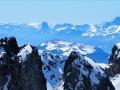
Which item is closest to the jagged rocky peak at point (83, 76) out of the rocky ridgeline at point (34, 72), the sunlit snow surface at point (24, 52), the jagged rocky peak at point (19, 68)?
the rocky ridgeline at point (34, 72)

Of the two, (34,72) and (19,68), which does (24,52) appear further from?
(19,68)

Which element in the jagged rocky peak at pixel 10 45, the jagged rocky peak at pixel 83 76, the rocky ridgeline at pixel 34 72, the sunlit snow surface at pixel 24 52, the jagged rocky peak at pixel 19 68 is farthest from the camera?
the jagged rocky peak at pixel 10 45

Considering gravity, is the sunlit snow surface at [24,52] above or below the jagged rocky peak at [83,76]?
above

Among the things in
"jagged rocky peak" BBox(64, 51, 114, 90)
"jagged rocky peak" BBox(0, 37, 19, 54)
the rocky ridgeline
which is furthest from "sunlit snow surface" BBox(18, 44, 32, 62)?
"jagged rocky peak" BBox(64, 51, 114, 90)

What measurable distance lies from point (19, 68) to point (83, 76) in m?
13.6

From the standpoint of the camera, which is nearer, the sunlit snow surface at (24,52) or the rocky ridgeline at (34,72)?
the rocky ridgeline at (34,72)

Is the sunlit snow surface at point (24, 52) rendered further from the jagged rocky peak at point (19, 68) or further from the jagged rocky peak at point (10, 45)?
the jagged rocky peak at point (10, 45)

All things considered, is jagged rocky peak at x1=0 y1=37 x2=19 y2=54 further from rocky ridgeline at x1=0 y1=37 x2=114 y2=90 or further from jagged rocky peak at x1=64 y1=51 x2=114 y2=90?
jagged rocky peak at x1=64 y1=51 x2=114 y2=90

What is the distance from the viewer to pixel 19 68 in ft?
311

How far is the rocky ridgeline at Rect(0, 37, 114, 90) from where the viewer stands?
292 ft

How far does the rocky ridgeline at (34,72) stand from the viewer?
8913cm

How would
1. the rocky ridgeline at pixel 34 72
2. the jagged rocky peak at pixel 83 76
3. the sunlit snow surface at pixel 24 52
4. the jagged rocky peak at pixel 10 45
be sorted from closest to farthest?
the jagged rocky peak at pixel 83 76 → the rocky ridgeline at pixel 34 72 → the sunlit snow surface at pixel 24 52 → the jagged rocky peak at pixel 10 45

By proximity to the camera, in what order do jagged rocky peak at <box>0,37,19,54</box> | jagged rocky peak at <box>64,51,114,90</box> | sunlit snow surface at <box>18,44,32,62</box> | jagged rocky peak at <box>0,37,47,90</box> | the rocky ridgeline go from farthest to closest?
jagged rocky peak at <box>0,37,19,54</box> < sunlit snow surface at <box>18,44,32,62</box> < jagged rocky peak at <box>0,37,47,90</box> < the rocky ridgeline < jagged rocky peak at <box>64,51,114,90</box>

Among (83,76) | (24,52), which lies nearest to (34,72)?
(24,52)
